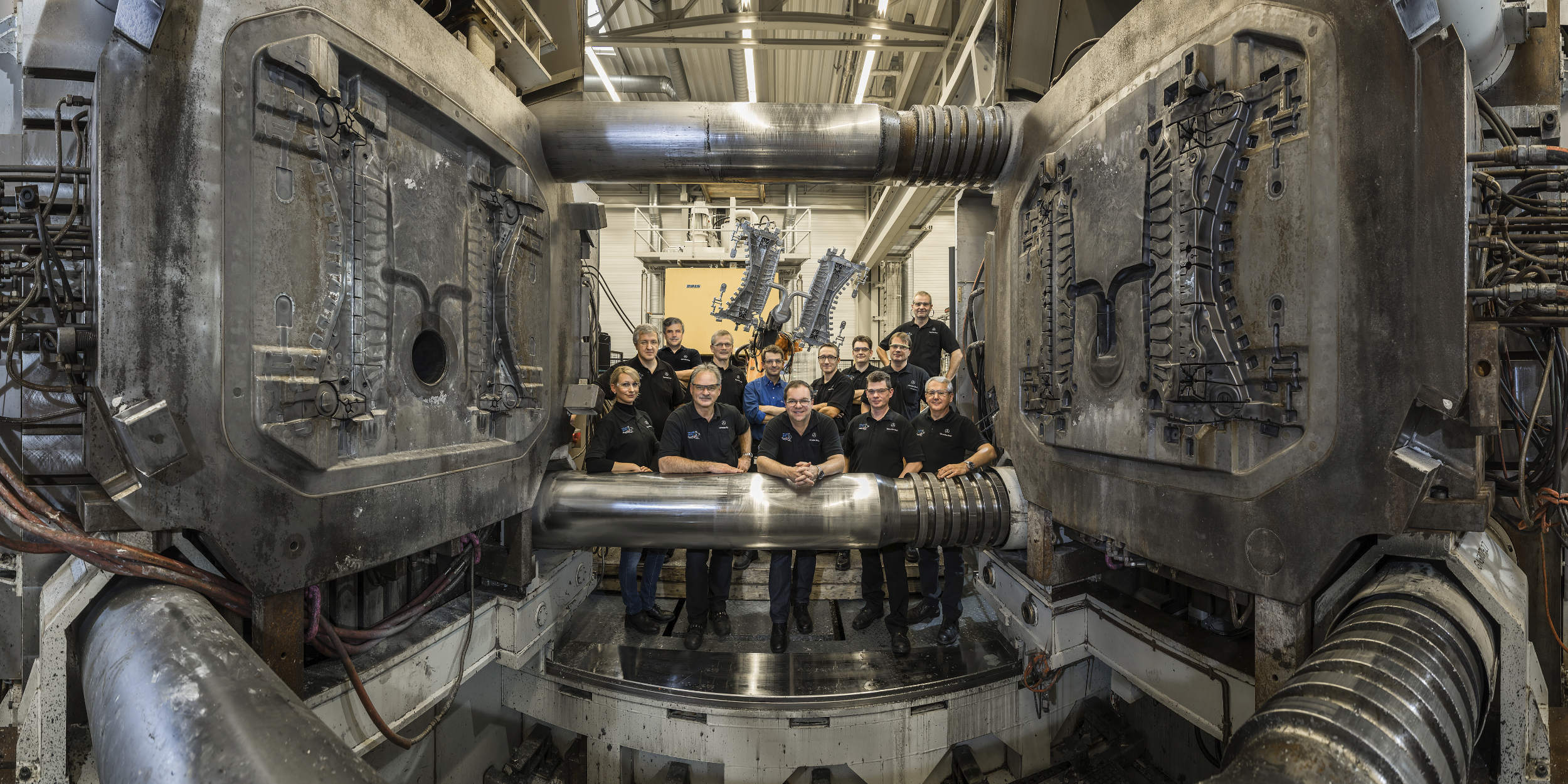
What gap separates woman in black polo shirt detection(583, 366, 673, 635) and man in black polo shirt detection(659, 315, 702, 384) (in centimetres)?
110

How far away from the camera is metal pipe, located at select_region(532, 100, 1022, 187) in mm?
3326

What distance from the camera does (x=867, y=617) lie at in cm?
420

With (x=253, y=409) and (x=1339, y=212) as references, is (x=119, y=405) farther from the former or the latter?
(x=1339, y=212)

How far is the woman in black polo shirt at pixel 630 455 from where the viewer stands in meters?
4.06

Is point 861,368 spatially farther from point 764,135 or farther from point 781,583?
point 764,135

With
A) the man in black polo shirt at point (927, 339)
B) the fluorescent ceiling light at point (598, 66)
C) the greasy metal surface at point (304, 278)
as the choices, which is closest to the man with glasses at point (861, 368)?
the man in black polo shirt at point (927, 339)

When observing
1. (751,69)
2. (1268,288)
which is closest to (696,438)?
(1268,288)

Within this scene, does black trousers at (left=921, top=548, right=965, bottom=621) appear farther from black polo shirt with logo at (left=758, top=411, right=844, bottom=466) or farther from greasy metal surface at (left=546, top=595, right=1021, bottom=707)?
black polo shirt with logo at (left=758, top=411, right=844, bottom=466)

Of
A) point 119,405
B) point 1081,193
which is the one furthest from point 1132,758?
point 119,405

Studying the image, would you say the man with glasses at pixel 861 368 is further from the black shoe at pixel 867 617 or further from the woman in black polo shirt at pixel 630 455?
the woman in black polo shirt at pixel 630 455

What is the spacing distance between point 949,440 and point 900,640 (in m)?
1.31

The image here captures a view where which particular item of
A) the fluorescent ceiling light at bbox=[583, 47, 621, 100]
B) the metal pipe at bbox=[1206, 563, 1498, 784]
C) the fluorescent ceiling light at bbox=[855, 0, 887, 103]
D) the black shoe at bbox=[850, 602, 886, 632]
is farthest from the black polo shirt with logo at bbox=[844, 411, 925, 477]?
the fluorescent ceiling light at bbox=[583, 47, 621, 100]

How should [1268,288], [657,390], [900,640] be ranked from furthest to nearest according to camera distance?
1. [657,390]
2. [900,640]
3. [1268,288]

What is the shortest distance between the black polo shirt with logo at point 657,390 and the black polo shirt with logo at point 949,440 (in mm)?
1930
